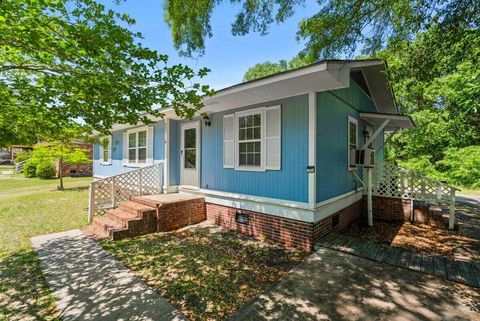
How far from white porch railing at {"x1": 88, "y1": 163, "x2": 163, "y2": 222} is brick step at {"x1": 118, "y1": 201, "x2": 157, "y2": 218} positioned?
1.59ft

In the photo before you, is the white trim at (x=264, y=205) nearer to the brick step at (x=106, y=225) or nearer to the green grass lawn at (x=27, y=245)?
the brick step at (x=106, y=225)

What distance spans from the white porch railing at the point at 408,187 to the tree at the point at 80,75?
6.35m

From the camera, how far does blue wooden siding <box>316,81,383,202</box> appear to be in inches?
203

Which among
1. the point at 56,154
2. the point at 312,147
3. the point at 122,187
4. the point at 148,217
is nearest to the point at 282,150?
the point at 312,147

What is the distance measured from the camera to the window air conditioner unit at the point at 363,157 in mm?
6465

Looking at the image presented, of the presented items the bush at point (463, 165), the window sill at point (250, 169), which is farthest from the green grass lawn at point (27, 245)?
the bush at point (463, 165)

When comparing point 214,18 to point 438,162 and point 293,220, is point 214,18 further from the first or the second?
point 438,162

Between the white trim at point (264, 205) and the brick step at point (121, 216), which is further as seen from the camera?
the brick step at point (121, 216)

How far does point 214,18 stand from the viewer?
6488 millimetres

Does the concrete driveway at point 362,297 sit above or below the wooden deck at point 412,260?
below

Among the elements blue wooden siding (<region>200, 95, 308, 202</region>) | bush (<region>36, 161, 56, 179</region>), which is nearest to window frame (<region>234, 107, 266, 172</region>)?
blue wooden siding (<region>200, 95, 308, 202</region>)

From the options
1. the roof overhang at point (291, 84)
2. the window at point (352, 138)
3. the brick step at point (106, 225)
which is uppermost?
the roof overhang at point (291, 84)

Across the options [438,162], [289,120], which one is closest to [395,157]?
[438,162]

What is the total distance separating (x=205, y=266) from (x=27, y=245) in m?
4.18
